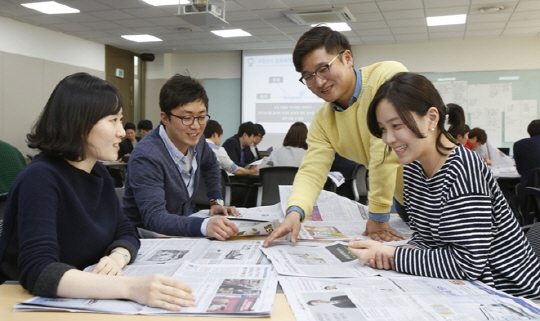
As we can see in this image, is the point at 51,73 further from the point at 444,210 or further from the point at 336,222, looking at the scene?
the point at 444,210

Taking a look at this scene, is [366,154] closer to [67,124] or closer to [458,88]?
[67,124]

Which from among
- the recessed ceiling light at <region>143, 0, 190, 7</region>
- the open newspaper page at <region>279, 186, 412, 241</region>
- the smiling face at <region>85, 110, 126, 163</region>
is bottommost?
the open newspaper page at <region>279, 186, 412, 241</region>

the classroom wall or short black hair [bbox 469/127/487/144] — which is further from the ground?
the classroom wall

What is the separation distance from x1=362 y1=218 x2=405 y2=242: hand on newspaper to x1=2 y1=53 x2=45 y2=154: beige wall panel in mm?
6954

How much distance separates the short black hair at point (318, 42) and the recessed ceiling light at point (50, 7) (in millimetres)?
6132

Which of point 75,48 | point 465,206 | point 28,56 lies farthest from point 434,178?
point 75,48

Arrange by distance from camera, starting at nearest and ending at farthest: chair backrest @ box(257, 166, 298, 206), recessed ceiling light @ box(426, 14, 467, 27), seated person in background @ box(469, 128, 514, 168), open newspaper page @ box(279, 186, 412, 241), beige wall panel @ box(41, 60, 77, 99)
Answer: open newspaper page @ box(279, 186, 412, 241) < chair backrest @ box(257, 166, 298, 206) < seated person in background @ box(469, 128, 514, 168) < recessed ceiling light @ box(426, 14, 467, 27) < beige wall panel @ box(41, 60, 77, 99)

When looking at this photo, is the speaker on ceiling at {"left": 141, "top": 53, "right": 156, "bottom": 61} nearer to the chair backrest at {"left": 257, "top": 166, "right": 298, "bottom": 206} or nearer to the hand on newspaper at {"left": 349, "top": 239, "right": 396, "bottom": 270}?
the chair backrest at {"left": 257, "top": 166, "right": 298, "bottom": 206}

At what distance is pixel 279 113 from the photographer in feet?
31.6

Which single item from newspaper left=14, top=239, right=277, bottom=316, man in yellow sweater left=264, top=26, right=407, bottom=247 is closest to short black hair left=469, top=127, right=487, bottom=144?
man in yellow sweater left=264, top=26, right=407, bottom=247

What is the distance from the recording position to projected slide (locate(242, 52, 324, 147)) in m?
9.46

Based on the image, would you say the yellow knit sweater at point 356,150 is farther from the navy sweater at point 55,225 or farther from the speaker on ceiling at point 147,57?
the speaker on ceiling at point 147,57

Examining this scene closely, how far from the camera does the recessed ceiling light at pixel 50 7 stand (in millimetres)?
6566

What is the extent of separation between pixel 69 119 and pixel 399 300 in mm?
881
